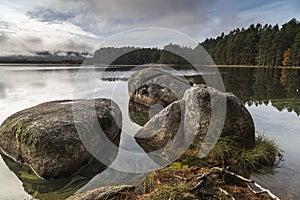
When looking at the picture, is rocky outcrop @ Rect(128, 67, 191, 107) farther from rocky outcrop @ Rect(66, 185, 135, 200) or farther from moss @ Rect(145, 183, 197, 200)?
moss @ Rect(145, 183, 197, 200)

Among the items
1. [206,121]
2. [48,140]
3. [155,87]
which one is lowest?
[48,140]

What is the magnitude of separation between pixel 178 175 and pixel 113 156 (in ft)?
7.09

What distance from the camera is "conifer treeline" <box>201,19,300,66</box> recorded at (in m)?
53.0

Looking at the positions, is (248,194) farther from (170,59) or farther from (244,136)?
(170,59)

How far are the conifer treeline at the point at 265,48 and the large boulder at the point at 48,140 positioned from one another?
5321 cm

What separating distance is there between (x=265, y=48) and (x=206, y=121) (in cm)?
6010

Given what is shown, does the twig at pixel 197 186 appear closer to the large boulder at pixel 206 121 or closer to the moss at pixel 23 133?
the large boulder at pixel 206 121

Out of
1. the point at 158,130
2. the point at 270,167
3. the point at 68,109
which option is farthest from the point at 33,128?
the point at 270,167

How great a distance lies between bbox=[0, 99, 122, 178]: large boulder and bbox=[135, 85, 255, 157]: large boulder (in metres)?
1.58

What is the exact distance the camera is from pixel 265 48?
5762cm

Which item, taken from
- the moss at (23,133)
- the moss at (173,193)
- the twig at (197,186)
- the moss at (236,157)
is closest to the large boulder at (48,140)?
the moss at (23,133)

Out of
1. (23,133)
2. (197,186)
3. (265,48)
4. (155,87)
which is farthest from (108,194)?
(265,48)

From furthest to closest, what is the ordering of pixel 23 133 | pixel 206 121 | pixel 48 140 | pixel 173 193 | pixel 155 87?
pixel 155 87 → pixel 206 121 → pixel 23 133 → pixel 48 140 → pixel 173 193

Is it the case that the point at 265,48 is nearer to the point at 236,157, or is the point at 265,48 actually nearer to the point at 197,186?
the point at 236,157
